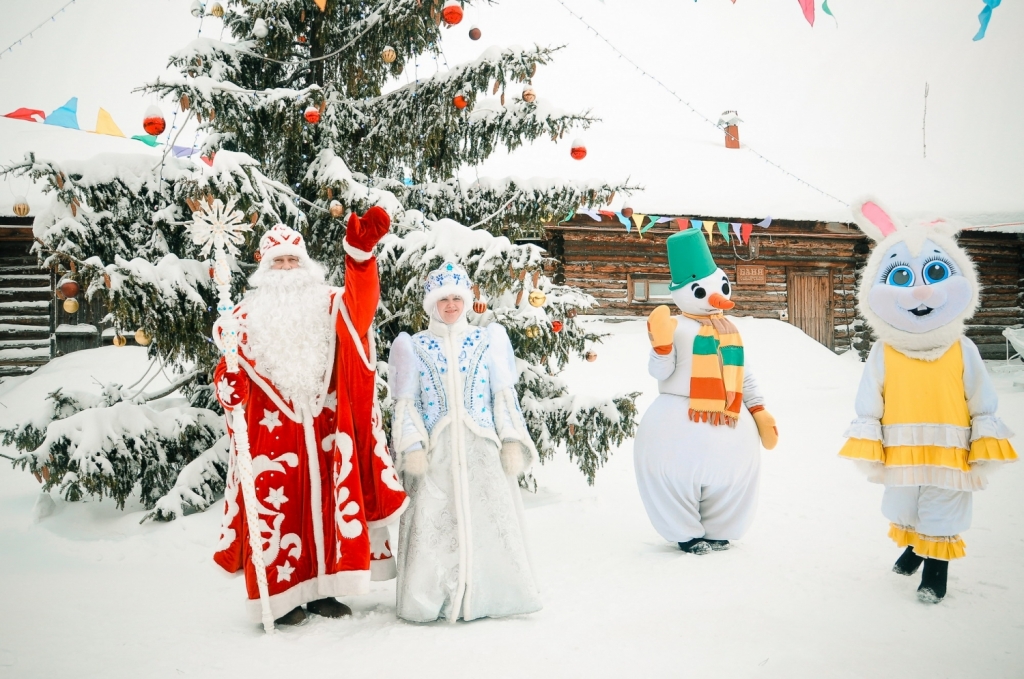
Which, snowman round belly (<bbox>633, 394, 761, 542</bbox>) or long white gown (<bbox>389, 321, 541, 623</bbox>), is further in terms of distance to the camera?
snowman round belly (<bbox>633, 394, 761, 542</bbox>)

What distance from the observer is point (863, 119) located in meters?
20.8

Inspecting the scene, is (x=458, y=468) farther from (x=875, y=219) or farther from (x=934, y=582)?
(x=875, y=219)

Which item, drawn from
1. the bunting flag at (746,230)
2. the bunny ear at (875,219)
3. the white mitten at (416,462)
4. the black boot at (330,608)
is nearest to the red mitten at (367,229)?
the white mitten at (416,462)

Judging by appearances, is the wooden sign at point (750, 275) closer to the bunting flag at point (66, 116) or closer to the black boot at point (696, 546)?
the black boot at point (696, 546)

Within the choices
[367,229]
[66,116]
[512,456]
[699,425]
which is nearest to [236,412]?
[367,229]

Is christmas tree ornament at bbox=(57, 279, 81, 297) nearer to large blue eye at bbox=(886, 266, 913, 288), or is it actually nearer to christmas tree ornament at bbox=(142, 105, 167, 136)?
christmas tree ornament at bbox=(142, 105, 167, 136)

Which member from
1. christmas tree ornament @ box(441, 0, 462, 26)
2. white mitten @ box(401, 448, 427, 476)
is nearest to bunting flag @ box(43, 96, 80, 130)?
christmas tree ornament @ box(441, 0, 462, 26)

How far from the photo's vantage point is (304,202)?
4684 millimetres

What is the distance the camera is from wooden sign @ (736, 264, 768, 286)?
12.7 meters

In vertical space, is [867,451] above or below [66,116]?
below

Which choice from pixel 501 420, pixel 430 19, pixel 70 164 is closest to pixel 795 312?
pixel 430 19

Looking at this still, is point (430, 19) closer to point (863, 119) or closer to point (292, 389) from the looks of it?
point (292, 389)

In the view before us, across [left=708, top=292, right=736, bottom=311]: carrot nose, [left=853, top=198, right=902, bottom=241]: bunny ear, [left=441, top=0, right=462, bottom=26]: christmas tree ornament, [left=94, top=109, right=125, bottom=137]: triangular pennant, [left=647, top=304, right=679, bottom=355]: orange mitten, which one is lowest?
[left=647, top=304, right=679, bottom=355]: orange mitten

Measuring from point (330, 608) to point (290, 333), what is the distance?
125 cm
